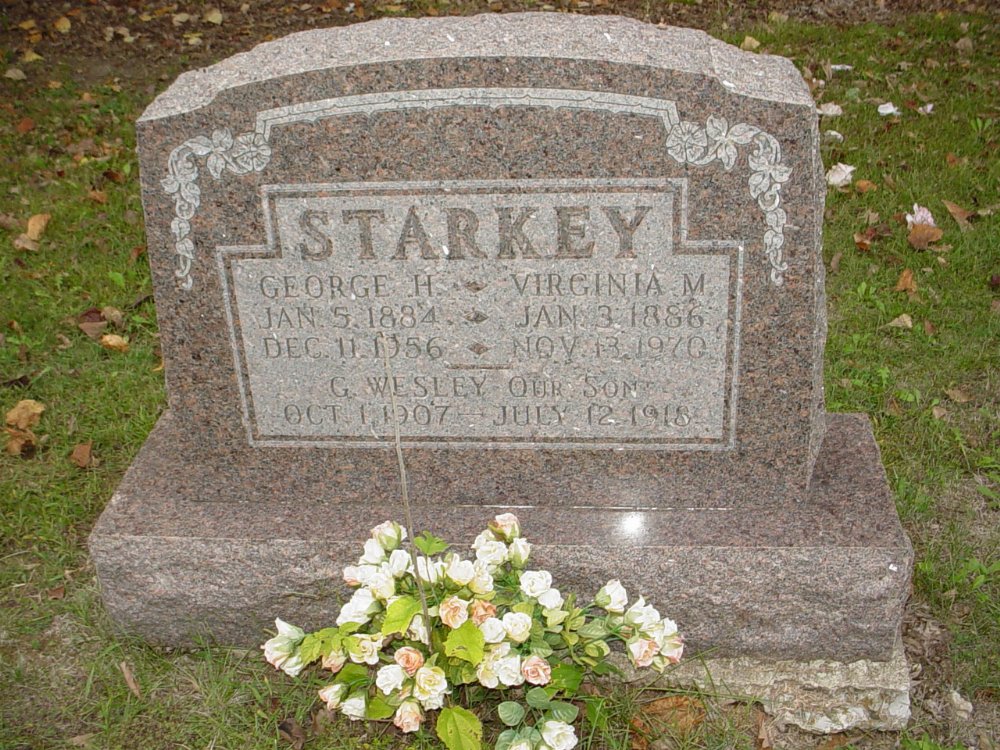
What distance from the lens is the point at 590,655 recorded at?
8.26ft

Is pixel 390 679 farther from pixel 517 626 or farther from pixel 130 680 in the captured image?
pixel 130 680

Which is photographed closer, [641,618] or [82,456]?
[641,618]

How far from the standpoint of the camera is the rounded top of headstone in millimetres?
2498

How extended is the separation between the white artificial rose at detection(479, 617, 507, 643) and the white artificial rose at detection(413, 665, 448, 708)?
125 mm

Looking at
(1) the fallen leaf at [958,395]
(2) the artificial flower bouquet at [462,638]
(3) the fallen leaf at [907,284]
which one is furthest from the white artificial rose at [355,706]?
(3) the fallen leaf at [907,284]

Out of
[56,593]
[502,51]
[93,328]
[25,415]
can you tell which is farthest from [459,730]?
[93,328]

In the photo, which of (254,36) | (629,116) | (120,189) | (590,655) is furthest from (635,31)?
(254,36)

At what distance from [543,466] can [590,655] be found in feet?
2.09

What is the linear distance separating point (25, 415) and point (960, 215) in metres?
4.14

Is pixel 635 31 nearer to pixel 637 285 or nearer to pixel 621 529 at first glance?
pixel 637 285

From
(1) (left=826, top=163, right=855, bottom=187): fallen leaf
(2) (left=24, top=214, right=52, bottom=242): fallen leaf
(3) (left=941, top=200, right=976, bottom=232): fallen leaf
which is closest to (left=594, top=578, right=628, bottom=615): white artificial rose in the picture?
(3) (left=941, top=200, right=976, bottom=232): fallen leaf

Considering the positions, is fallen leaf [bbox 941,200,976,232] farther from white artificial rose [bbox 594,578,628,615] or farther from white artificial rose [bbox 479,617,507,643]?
white artificial rose [bbox 479,617,507,643]

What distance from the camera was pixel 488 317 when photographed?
281cm

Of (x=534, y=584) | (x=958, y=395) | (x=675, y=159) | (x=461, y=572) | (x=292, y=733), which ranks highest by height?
(x=675, y=159)
